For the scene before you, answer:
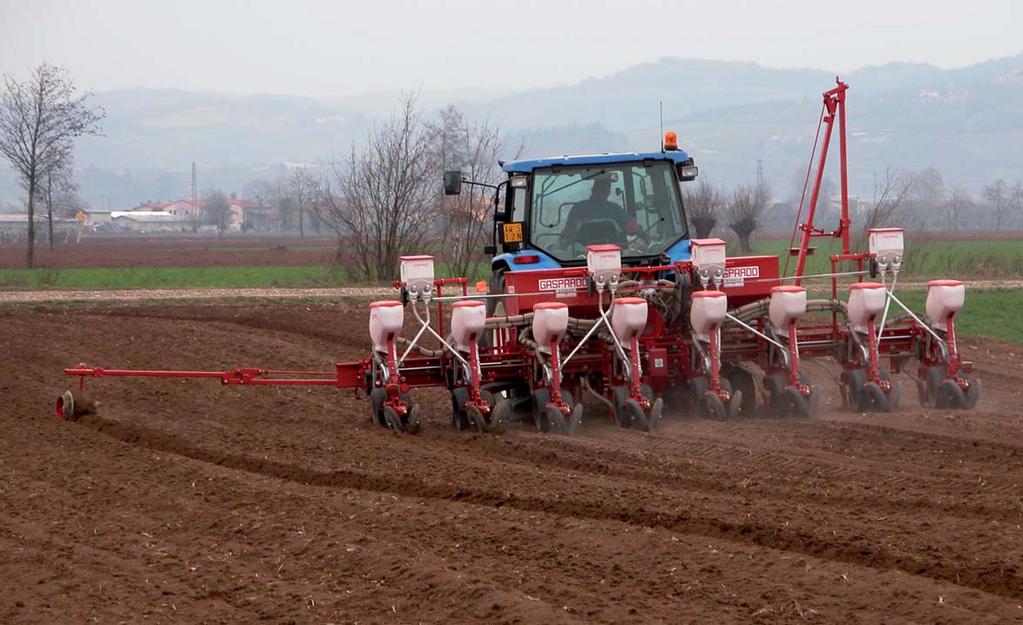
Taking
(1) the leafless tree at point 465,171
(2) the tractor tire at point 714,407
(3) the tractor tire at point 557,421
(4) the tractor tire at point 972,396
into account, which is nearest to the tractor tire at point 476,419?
(3) the tractor tire at point 557,421

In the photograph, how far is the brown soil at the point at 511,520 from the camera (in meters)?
5.47

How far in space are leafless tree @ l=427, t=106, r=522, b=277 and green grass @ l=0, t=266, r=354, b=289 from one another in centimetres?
246

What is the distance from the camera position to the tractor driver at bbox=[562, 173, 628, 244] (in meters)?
11.6

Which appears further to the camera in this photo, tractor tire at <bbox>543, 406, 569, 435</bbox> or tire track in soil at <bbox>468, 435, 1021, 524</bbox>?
tractor tire at <bbox>543, 406, 569, 435</bbox>

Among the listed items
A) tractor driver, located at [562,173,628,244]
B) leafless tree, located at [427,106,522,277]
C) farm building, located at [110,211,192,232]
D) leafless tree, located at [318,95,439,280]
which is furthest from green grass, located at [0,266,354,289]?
farm building, located at [110,211,192,232]

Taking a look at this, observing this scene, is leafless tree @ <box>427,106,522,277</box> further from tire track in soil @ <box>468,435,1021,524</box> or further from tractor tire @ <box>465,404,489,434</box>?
tire track in soil @ <box>468,435,1021,524</box>

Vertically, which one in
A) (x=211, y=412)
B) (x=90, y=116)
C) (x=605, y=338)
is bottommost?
(x=211, y=412)

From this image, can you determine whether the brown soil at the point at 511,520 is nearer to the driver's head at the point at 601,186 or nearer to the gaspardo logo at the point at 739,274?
the gaspardo logo at the point at 739,274

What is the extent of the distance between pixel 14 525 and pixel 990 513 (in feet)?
16.3

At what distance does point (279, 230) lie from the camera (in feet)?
409

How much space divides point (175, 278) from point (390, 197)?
940 centimetres

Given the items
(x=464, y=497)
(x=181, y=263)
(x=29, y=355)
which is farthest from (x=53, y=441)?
(x=181, y=263)

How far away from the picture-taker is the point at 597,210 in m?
11.6

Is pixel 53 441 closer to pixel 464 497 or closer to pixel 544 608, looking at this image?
pixel 464 497
